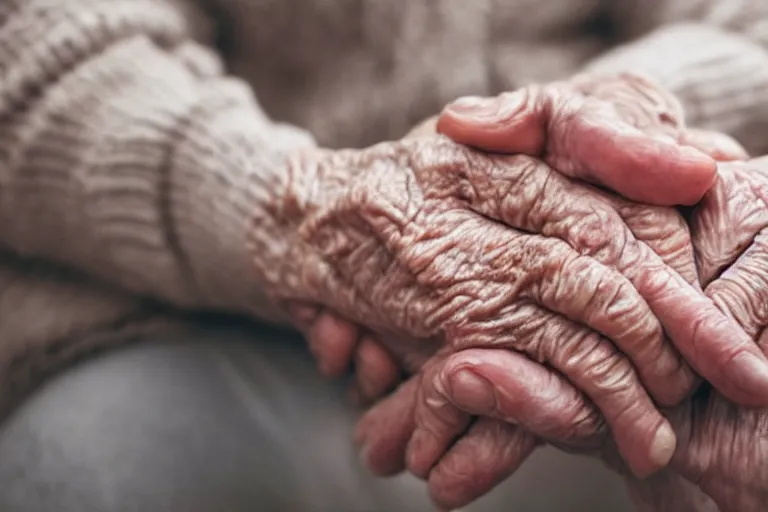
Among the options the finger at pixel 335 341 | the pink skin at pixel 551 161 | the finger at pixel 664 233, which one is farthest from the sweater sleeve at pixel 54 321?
the finger at pixel 664 233

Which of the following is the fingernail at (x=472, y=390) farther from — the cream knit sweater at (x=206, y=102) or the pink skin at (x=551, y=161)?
the cream knit sweater at (x=206, y=102)

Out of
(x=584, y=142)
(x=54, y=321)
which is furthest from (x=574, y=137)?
(x=54, y=321)

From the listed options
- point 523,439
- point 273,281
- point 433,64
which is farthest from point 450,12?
point 523,439

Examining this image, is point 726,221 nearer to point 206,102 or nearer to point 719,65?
point 719,65

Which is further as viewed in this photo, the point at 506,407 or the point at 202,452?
the point at 202,452

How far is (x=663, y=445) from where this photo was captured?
1.57ft

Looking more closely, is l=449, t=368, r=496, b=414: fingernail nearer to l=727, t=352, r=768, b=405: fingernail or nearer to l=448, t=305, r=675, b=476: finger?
l=448, t=305, r=675, b=476: finger

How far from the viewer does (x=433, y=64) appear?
0.81 meters

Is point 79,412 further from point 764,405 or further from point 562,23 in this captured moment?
point 562,23

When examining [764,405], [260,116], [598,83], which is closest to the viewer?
[764,405]

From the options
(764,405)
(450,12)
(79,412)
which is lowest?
(79,412)

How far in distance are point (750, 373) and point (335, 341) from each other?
0.30 meters

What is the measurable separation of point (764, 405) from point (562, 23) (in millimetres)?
520

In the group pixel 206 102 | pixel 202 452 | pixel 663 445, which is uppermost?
pixel 206 102
